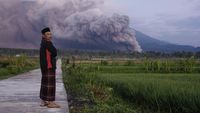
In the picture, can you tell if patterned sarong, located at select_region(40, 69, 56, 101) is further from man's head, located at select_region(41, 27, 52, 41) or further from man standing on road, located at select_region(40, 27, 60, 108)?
man's head, located at select_region(41, 27, 52, 41)

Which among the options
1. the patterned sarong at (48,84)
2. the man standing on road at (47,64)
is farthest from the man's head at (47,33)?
the patterned sarong at (48,84)

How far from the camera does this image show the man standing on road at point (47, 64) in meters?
10.7

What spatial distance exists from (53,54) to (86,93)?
3.54 meters

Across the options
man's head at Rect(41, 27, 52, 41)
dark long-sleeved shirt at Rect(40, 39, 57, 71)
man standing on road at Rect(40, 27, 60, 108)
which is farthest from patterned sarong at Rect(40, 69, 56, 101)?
man's head at Rect(41, 27, 52, 41)

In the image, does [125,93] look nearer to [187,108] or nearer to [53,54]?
[53,54]

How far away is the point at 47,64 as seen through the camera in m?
10.7

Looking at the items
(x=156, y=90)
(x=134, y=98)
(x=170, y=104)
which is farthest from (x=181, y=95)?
(x=134, y=98)

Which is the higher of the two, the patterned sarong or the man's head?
the man's head

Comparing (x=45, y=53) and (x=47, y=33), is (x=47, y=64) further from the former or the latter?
(x=47, y=33)

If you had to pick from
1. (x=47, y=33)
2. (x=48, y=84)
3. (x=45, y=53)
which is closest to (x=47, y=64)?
(x=45, y=53)

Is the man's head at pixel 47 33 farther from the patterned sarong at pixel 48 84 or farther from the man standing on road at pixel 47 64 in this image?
the patterned sarong at pixel 48 84

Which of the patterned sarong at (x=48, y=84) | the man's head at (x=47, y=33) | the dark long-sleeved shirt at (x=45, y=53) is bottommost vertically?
the patterned sarong at (x=48, y=84)

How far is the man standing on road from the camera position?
423 inches

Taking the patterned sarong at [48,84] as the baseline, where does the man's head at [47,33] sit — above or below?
above
